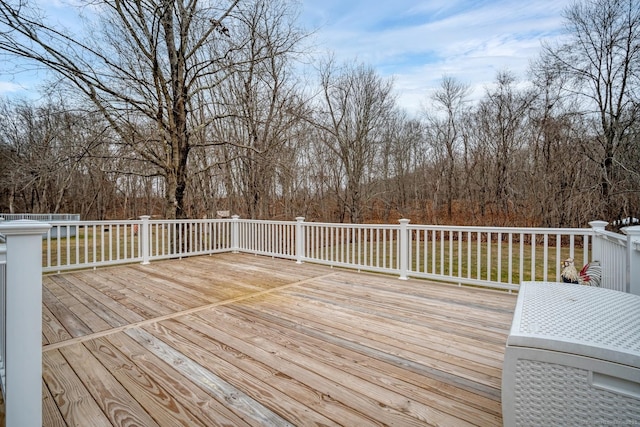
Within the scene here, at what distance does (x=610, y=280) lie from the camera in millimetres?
2605

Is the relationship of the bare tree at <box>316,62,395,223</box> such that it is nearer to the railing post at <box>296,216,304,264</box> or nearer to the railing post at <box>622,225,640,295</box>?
the railing post at <box>296,216,304,264</box>

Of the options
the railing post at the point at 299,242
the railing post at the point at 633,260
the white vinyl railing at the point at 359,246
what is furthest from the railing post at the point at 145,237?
the railing post at the point at 633,260

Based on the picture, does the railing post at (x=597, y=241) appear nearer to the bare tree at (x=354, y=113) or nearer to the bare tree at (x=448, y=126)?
the bare tree at (x=354, y=113)

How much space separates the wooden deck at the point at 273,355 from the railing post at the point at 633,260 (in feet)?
2.92

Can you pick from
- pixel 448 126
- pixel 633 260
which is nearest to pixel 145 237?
pixel 633 260

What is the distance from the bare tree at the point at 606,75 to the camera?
6.71m

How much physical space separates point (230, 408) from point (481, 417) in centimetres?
128

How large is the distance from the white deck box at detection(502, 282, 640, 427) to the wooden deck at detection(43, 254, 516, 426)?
39 cm

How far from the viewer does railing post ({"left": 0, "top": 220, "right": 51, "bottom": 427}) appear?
4.16 feet

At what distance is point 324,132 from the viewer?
11.7m

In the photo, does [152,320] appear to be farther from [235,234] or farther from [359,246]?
[235,234]

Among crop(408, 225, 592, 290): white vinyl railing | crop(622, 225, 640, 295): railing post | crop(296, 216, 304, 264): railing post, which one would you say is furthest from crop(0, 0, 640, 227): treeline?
crop(622, 225, 640, 295): railing post

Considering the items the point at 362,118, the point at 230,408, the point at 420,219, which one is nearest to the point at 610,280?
the point at 230,408

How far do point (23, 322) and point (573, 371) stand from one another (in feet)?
7.21
